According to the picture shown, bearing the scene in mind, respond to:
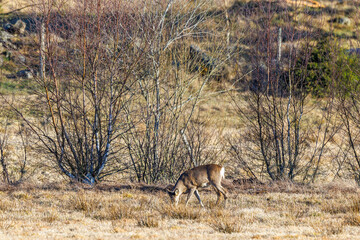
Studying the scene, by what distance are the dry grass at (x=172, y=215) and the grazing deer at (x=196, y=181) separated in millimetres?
315

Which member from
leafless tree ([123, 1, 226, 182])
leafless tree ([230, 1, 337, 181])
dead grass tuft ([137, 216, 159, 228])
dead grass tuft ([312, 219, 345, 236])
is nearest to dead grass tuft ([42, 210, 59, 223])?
dead grass tuft ([137, 216, 159, 228])

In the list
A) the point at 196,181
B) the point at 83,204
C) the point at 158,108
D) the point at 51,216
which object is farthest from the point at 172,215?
the point at 158,108

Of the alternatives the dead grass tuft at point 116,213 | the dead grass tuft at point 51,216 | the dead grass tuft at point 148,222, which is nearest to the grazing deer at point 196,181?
the dead grass tuft at point 116,213

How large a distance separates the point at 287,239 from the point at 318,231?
0.92m

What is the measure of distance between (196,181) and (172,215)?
44.9 inches

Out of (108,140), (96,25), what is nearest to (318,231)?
(108,140)

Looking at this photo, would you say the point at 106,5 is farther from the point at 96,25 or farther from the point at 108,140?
the point at 108,140

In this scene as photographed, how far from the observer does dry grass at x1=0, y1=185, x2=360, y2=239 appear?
739cm

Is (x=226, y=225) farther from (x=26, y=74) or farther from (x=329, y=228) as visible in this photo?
(x=26, y=74)

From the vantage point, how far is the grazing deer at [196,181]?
9.56 m

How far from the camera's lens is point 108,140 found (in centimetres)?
1210

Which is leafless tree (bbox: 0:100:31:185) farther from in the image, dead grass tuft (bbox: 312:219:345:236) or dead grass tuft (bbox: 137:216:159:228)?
dead grass tuft (bbox: 312:219:345:236)

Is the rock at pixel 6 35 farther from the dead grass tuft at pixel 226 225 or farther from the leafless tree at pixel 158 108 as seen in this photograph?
the dead grass tuft at pixel 226 225

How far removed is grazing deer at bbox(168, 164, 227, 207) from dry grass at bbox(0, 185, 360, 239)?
315mm
